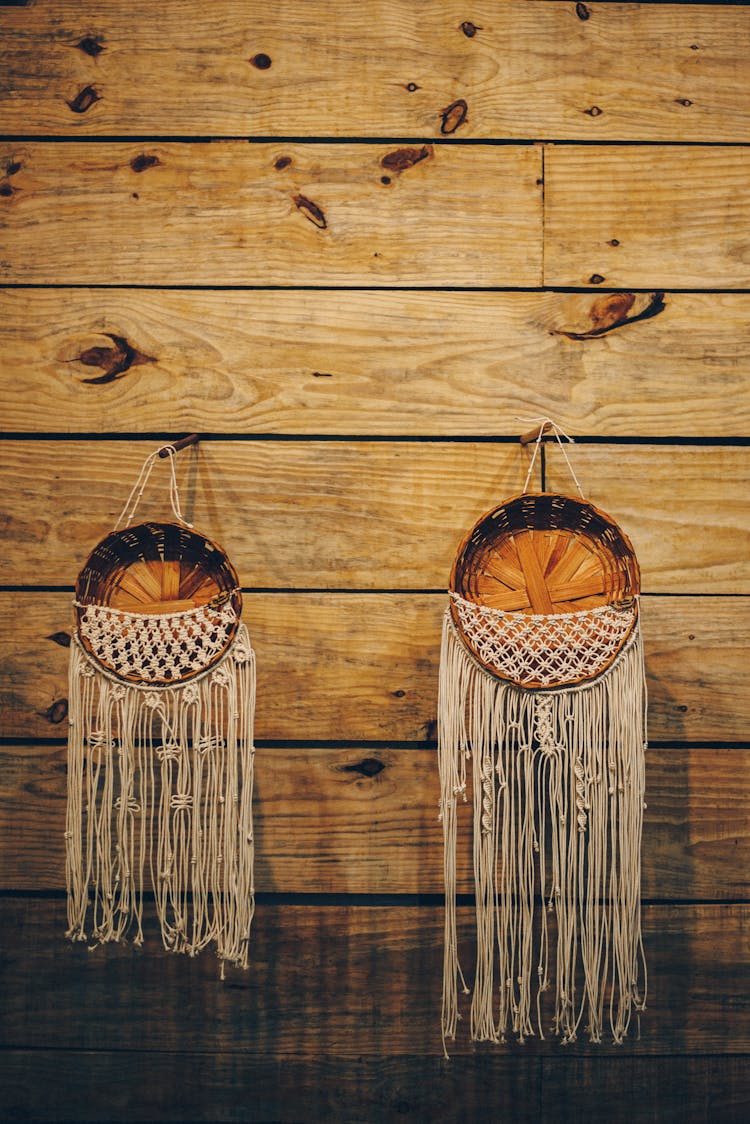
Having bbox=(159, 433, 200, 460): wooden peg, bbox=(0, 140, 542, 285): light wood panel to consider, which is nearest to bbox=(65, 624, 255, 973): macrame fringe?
bbox=(159, 433, 200, 460): wooden peg

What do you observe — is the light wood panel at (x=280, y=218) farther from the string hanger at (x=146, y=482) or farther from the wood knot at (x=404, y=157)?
the string hanger at (x=146, y=482)

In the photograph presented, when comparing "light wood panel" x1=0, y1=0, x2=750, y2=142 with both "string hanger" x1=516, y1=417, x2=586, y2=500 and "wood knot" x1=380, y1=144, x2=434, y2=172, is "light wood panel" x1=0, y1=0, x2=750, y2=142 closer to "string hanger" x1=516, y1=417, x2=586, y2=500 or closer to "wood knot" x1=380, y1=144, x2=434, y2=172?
"wood knot" x1=380, y1=144, x2=434, y2=172

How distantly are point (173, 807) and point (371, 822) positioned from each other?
0.27 m

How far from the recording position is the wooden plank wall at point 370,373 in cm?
114

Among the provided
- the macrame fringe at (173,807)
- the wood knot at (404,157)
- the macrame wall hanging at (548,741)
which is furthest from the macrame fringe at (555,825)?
the wood knot at (404,157)

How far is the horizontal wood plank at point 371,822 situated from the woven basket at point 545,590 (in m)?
0.22

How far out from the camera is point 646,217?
1.18 m

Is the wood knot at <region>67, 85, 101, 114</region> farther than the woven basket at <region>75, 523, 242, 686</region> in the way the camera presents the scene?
Yes

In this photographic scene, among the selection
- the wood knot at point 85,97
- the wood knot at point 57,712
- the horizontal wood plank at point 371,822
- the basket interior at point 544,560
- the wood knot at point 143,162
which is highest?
the wood knot at point 85,97

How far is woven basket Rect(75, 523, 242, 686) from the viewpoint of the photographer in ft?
3.44

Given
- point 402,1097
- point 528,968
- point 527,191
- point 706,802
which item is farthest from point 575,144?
point 402,1097

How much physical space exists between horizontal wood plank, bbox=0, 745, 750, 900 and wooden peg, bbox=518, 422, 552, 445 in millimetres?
452

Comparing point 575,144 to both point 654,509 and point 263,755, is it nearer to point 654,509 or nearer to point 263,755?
point 654,509

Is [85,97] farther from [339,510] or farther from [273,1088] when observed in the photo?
[273,1088]
